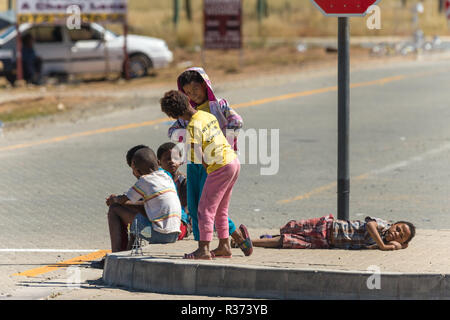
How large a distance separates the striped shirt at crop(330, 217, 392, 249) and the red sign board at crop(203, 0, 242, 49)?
2138 cm

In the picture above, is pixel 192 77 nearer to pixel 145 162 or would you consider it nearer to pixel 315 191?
pixel 145 162

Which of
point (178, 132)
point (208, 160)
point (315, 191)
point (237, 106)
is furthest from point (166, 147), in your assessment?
point (237, 106)

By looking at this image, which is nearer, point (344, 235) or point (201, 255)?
point (201, 255)

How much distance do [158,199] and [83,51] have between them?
20.8m

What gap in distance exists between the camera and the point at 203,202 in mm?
7312

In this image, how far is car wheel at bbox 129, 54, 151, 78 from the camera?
28797 millimetres

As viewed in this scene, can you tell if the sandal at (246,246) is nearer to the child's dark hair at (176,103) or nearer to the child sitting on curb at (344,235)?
the child sitting on curb at (344,235)

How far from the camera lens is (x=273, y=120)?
60.7 feet

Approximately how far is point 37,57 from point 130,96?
5203mm

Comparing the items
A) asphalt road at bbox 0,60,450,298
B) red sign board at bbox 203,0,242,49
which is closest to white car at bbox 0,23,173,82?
red sign board at bbox 203,0,242,49

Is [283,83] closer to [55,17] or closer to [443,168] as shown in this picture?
[55,17]

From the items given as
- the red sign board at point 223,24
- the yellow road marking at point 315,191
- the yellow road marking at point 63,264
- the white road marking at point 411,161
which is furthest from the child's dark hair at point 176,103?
the red sign board at point 223,24

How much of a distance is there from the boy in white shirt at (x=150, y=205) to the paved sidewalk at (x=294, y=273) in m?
0.21

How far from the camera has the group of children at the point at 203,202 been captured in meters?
7.27
